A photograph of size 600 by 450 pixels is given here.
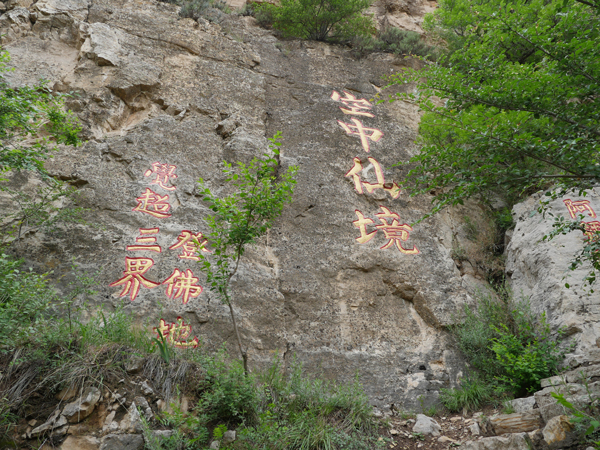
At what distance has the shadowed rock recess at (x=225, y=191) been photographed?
473 centimetres

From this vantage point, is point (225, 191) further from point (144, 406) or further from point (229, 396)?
point (144, 406)

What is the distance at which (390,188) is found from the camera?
6.57m

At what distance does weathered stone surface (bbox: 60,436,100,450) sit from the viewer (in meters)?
2.98

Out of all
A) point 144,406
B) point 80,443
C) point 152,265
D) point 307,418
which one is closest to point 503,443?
point 307,418

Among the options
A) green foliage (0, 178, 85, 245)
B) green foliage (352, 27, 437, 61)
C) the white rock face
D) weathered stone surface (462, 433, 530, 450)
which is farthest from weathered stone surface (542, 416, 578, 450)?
green foliage (352, 27, 437, 61)

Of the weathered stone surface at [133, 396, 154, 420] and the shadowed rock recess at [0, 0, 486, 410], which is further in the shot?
the shadowed rock recess at [0, 0, 486, 410]

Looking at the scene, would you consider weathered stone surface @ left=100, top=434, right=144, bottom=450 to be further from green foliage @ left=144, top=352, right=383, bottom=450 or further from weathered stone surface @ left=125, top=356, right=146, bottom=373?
weathered stone surface @ left=125, top=356, right=146, bottom=373

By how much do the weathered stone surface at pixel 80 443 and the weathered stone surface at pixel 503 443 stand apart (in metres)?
2.90

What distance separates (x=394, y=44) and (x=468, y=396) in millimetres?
7320

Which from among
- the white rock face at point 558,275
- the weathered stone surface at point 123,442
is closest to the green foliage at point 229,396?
the weathered stone surface at point 123,442

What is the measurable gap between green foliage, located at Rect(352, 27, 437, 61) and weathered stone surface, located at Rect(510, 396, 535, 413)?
693 cm

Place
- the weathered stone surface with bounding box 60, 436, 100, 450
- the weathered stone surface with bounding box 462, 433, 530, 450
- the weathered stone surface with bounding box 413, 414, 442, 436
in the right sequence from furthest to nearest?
the weathered stone surface with bounding box 413, 414, 442, 436
the weathered stone surface with bounding box 462, 433, 530, 450
the weathered stone surface with bounding box 60, 436, 100, 450

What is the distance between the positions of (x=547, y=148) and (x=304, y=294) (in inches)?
117

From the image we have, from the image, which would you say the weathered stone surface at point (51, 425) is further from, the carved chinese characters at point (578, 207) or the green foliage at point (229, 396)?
the carved chinese characters at point (578, 207)
